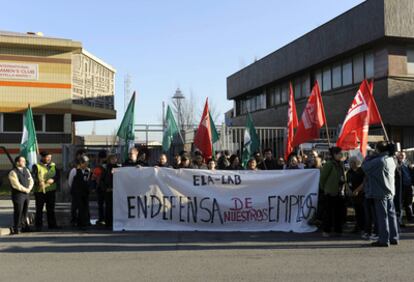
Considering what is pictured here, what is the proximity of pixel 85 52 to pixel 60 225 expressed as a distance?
17.5 metres

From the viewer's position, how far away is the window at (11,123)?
25.0 m

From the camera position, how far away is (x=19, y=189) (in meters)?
10.4

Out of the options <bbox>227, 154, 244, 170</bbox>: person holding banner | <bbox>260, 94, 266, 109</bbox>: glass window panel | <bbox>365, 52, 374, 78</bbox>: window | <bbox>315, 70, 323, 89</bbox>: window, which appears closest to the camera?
<bbox>227, 154, 244, 170</bbox>: person holding banner

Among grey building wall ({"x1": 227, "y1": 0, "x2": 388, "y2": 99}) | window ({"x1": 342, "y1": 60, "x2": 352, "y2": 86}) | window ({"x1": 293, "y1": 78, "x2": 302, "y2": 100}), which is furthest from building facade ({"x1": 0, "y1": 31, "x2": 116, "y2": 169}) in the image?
window ({"x1": 342, "y1": 60, "x2": 352, "y2": 86})

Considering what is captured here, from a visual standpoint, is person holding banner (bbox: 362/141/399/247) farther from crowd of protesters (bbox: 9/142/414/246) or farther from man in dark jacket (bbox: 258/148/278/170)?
man in dark jacket (bbox: 258/148/278/170)

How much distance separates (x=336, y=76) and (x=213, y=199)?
13.2 meters

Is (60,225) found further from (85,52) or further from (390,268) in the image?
(85,52)

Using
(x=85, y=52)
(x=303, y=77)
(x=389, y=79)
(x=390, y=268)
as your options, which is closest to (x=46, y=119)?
(x=85, y=52)

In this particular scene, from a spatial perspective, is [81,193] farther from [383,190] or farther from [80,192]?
[383,190]

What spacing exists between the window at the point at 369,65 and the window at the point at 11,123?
55.8 ft

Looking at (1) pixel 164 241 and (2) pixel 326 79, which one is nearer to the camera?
(1) pixel 164 241

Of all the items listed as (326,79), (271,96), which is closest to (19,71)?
(271,96)

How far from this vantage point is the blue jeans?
8.65 metres

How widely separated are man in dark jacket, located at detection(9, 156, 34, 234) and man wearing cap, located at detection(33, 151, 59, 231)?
0.33 m
